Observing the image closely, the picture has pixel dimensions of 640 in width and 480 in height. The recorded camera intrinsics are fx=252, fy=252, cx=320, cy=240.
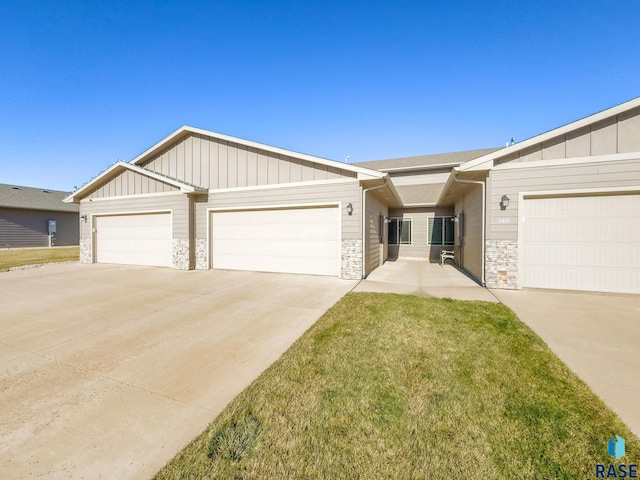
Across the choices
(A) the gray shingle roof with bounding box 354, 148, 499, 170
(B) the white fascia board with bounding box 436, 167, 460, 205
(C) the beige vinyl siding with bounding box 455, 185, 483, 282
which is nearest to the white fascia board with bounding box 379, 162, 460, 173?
(A) the gray shingle roof with bounding box 354, 148, 499, 170

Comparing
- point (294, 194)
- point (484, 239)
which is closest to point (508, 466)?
point (484, 239)

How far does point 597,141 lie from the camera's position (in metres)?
6.06

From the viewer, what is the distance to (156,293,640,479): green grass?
1720 mm

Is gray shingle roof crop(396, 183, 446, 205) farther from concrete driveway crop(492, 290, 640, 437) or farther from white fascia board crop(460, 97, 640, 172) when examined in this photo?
concrete driveway crop(492, 290, 640, 437)

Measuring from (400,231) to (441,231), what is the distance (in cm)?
214

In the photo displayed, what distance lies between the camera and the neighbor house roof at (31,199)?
1958 centimetres

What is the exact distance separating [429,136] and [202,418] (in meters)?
17.1

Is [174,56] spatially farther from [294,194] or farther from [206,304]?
[206,304]

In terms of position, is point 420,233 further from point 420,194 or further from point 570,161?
point 570,161

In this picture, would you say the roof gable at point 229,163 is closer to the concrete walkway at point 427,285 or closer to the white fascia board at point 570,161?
the concrete walkway at point 427,285

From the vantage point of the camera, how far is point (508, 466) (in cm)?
171

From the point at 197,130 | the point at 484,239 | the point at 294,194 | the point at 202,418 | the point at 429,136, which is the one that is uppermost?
the point at 429,136

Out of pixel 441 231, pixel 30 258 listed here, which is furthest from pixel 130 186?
pixel 441 231

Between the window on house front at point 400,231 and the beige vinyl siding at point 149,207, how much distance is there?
1054cm
